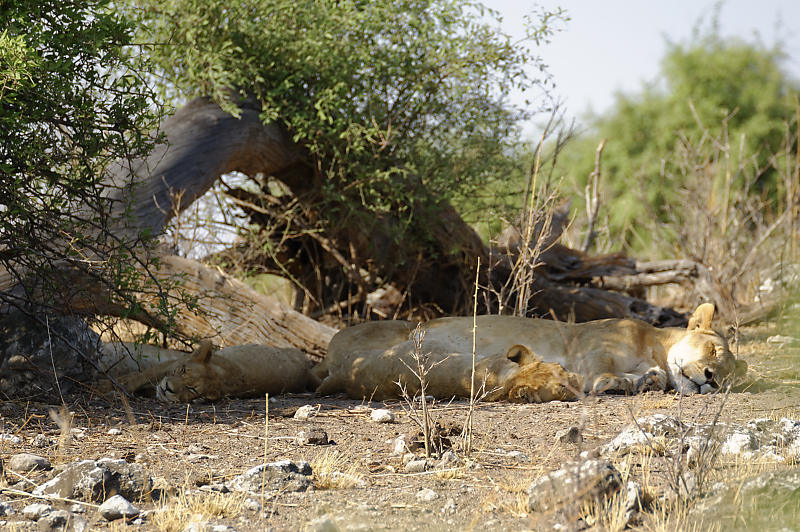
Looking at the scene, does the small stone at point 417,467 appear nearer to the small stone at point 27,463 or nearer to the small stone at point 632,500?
the small stone at point 632,500

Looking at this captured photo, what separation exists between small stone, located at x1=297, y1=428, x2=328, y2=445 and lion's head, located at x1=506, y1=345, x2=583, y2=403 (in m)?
1.74

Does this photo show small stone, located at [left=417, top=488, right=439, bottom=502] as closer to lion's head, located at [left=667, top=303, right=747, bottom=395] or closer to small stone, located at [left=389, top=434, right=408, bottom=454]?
small stone, located at [left=389, top=434, right=408, bottom=454]

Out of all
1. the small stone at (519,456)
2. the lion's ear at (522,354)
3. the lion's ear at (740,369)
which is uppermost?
the lion's ear at (522,354)

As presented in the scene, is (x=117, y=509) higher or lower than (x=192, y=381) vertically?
lower

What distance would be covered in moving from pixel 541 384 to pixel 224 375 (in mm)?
2359

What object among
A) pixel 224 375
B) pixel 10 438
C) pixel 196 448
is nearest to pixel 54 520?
pixel 196 448

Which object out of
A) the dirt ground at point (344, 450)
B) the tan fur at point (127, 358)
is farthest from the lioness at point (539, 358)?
the tan fur at point (127, 358)

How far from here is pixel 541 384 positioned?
5621 millimetres

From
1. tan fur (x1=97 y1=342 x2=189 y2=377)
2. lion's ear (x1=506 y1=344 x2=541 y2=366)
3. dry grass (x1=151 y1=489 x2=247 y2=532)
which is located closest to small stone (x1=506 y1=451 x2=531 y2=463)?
dry grass (x1=151 y1=489 x2=247 y2=532)

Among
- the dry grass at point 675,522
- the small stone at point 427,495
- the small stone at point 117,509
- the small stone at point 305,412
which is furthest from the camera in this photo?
the small stone at point 305,412

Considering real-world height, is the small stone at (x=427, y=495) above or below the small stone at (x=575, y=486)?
below

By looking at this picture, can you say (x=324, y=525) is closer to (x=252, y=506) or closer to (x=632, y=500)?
(x=252, y=506)

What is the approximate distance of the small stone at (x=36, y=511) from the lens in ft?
9.94

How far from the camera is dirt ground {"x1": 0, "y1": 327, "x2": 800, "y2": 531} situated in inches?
120
